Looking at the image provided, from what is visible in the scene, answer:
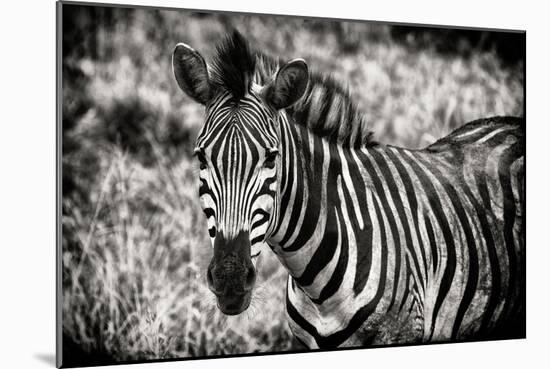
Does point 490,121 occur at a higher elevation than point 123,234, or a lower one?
higher

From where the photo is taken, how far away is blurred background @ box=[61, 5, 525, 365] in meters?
5.20

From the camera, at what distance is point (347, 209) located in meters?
5.66

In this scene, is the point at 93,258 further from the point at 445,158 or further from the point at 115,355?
the point at 445,158

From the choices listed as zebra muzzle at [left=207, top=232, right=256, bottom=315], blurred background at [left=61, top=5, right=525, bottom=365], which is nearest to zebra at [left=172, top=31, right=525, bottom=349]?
zebra muzzle at [left=207, top=232, right=256, bottom=315]

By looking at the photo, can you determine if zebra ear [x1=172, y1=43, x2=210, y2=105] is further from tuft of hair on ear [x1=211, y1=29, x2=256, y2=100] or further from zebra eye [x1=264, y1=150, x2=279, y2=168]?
zebra eye [x1=264, y1=150, x2=279, y2=168]

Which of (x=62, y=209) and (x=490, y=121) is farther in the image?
(x=490, y=121)

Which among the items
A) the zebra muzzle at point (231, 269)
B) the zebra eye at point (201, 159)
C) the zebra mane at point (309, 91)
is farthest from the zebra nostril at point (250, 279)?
the zebra mane at point (309, 91)

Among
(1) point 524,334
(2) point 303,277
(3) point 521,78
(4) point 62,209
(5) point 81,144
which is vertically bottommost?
(1) point 524,334

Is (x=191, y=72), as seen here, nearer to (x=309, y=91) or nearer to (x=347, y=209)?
(x=309, y=91)

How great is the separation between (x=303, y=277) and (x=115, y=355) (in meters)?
1.29

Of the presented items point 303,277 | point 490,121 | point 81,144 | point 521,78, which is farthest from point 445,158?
point 81,144

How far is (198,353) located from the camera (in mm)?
5453

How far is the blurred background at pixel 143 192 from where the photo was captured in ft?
17.0

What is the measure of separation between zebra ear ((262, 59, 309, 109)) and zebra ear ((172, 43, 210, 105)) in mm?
386
